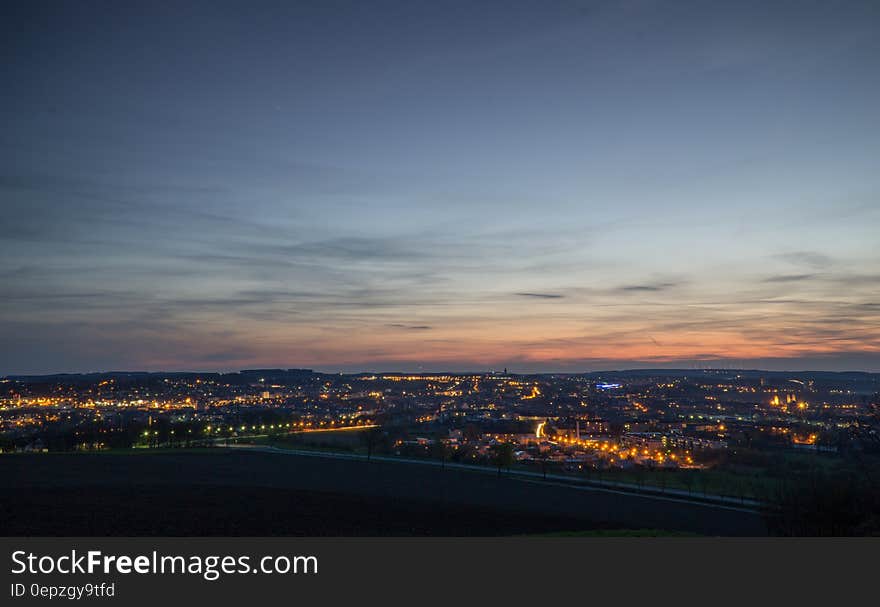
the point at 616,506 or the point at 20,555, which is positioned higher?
the point at 20,555

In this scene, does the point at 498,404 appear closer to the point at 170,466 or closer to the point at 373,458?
the point at 373,458

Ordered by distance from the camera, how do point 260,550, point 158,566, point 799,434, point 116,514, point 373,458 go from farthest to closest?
1. point 799,434
2. point 373,458
3. point 116,514
4. point 260,550
5. point 158,566

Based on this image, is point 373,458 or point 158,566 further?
point 373,458

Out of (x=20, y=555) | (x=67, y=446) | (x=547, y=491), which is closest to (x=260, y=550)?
(x=20, y=555)

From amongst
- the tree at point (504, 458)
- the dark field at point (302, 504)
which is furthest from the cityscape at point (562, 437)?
the dark field at point (302, 504)

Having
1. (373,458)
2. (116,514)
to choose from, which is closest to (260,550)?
(116,514)

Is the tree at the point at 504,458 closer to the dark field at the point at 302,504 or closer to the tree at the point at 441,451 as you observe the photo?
the dark field at the point at 302,504

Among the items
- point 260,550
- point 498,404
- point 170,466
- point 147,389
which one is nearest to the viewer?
point 260,550
